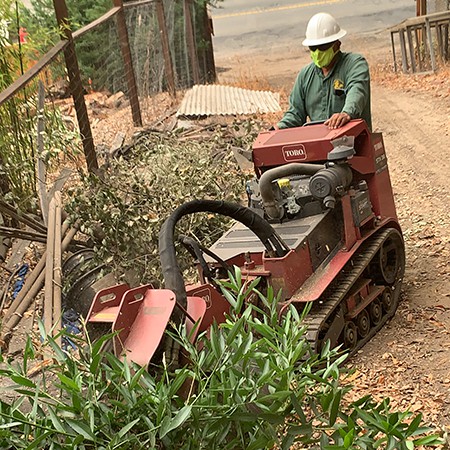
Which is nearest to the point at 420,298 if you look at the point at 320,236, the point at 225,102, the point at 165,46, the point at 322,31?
the point at 320,236

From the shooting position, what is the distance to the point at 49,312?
561 centimetres

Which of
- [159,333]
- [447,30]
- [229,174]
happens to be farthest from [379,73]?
[159,333]

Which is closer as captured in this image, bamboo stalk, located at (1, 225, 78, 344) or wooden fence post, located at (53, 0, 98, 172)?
bamboo stalk, located at (1, 225, 78, 344)

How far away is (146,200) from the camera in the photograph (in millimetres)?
6730

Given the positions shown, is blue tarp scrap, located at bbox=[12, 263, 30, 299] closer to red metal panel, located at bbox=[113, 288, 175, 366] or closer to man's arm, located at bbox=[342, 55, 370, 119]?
man's arm, located at bbox=[342, 55, 370, 119]

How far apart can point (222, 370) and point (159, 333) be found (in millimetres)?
574

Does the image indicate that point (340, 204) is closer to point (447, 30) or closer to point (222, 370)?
point (222, 370)

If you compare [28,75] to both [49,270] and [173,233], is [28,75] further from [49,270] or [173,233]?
[173,233]

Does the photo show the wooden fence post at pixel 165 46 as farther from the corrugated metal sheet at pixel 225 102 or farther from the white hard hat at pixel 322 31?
the white hard hat at pixel 322 31

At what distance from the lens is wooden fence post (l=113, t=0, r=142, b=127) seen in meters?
10.8

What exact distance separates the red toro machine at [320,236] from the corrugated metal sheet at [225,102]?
649 centimetres

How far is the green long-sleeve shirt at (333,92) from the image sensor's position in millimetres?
5605

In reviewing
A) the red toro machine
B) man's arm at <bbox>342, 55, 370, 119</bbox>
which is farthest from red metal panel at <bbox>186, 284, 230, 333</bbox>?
man's arm at <bbox>342, 55, 370, 119</bbox>

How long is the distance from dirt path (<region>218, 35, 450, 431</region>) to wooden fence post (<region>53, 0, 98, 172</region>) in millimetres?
3378
